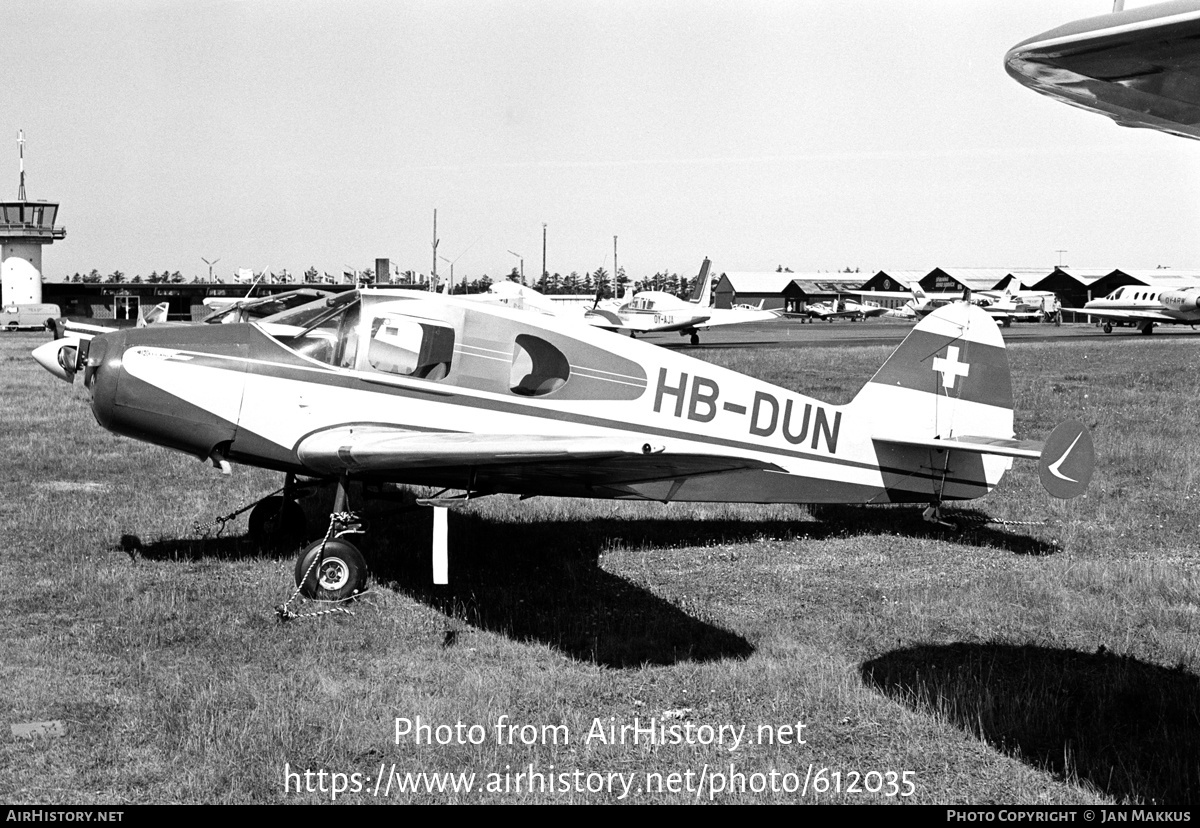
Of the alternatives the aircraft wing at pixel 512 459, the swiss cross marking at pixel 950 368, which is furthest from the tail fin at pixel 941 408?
the aircraft wing at pixel 512 459

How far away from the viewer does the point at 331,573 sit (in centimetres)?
724

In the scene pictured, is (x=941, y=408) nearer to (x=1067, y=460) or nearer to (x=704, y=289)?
(x=1067, y=460)

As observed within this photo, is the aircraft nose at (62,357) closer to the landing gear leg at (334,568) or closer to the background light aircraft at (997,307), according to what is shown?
the landing gear leg at (334,568)

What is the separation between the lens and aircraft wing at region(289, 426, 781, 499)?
18.2ft

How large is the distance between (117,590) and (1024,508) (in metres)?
8.13

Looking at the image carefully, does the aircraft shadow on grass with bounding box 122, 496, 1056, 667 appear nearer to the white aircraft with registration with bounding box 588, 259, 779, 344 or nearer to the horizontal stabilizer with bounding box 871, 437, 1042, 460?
the horizontal stabilizer with bounding box 871, 437, 1042, 460

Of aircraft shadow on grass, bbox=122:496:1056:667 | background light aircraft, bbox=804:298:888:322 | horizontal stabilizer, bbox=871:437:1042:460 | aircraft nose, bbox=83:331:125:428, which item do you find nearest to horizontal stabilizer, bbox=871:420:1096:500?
horizontal stabilizer, bbox=871:437:1042:460

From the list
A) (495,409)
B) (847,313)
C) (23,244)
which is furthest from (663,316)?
(23,244)

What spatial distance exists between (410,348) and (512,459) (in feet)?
6.54

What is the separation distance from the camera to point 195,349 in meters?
7.49

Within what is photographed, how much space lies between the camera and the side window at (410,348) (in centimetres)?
775

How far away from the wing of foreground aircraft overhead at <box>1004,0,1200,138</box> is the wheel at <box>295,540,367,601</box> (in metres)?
5.42
